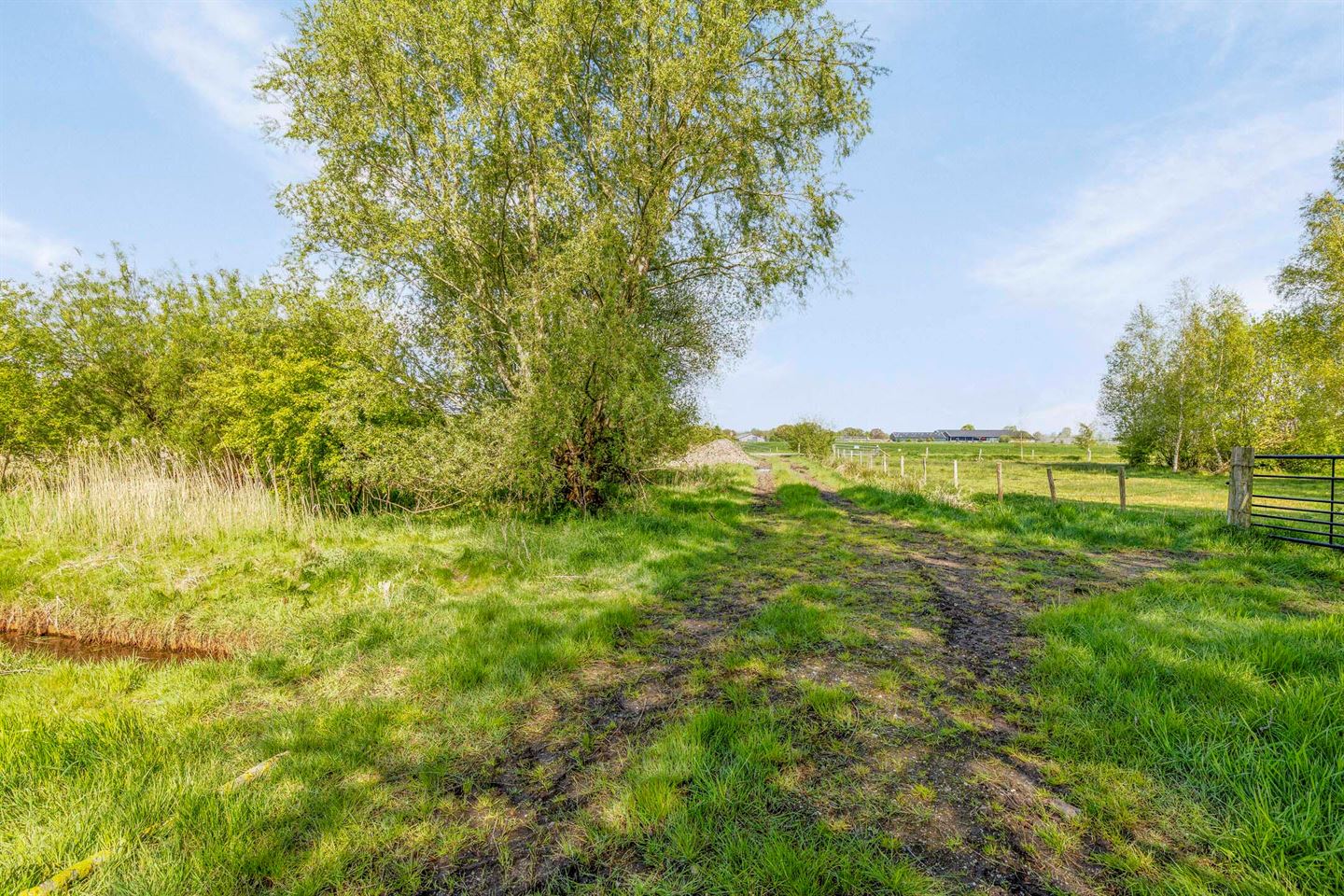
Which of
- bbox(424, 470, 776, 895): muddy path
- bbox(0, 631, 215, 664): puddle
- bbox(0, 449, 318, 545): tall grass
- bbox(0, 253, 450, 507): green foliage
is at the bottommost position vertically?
bbox(0, 631, 215, 664): puddle

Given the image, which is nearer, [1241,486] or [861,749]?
[861,749]

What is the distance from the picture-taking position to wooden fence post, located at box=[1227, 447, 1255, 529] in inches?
366

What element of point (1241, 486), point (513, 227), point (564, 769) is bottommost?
point (564, 769)

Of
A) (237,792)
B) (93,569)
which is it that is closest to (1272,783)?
(237,792)

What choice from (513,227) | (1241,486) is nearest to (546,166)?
(513,227)

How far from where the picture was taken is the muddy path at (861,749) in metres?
2.54

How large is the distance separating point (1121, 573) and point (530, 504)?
37.4 ft

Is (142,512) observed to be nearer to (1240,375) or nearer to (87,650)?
(87,650)

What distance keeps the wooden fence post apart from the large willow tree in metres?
10.2

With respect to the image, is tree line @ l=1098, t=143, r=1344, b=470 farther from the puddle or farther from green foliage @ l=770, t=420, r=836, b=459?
the puddle

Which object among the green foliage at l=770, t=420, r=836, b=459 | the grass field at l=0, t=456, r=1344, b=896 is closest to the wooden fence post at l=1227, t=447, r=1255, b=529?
the grass field at l=0, t=456, r=1344, b=896

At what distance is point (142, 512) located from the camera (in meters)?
8.70

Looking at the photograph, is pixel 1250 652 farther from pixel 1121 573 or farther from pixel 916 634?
pixel 1121 573

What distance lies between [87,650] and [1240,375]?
4825 centimetres
